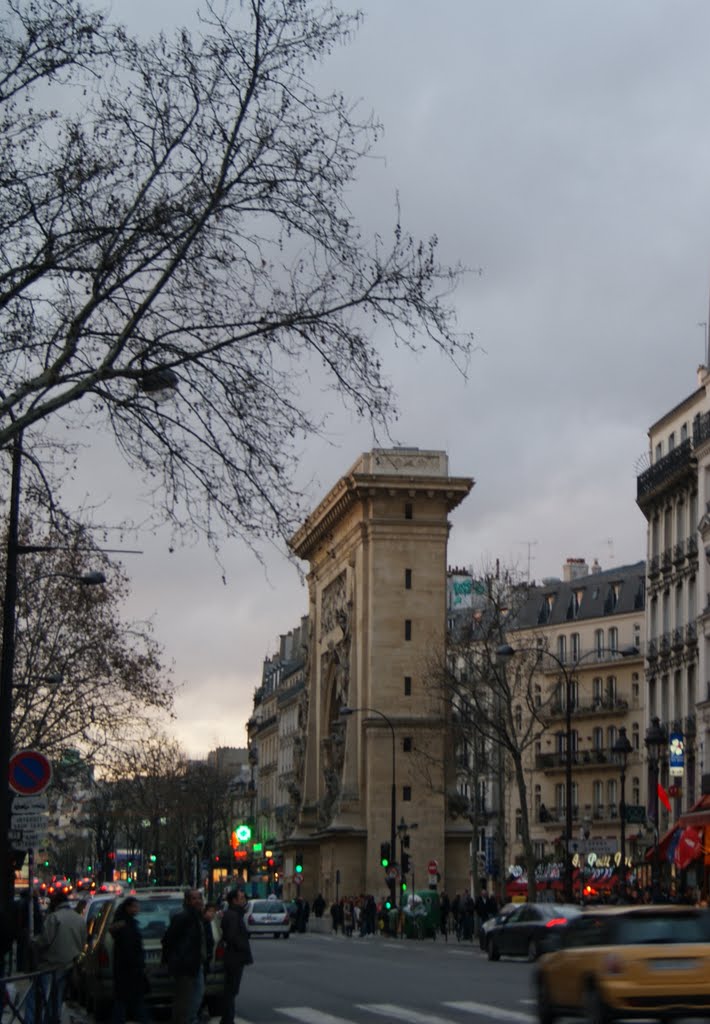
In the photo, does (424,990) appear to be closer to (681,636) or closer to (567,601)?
(681,636)

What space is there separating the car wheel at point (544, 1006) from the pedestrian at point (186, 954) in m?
3.71

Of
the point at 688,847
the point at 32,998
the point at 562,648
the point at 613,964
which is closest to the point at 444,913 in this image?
the point at 688,847

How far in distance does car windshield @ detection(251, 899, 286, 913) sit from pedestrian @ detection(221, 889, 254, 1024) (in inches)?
1872

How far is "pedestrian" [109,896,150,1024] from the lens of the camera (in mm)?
21656

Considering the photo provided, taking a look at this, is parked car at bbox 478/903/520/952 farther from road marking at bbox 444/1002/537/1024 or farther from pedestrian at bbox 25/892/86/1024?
pedestrian at bbox 25/892/86/1024

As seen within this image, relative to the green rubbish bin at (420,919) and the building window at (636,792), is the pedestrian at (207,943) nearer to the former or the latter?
the green rubbish bin at (420,919)

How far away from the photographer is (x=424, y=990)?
2983 cm

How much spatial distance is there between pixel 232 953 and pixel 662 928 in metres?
5.94

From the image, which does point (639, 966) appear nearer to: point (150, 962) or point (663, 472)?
point (150, 962)

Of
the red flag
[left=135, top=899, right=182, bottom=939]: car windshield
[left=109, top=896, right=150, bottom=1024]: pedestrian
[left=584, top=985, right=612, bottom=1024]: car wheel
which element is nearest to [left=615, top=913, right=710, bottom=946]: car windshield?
[left=584, top=985, right=612, bottom=1024]: car wheel

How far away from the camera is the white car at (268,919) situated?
2726 inches

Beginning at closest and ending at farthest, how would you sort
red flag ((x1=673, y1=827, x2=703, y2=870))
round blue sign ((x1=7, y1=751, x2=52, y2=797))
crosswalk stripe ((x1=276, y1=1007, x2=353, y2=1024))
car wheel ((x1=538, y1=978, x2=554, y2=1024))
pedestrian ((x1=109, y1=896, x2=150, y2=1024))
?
car wheel ((x1=538, y1=978, x2=554, y2=1024)) → pedestrian ((x1=109, y1=896, x2=150, y2=1024)) → crosswalk stripe ((x1=276, y1=1007, x2=353, y2=1024)) → round blue sign ((x1=7, y1=751, x2=52, y2=797)) → red flag ((x1=673, y1=827, x2=703, y2=870))

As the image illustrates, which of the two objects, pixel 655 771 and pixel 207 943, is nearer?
pixel 207 943

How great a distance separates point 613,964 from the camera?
1884 cm
